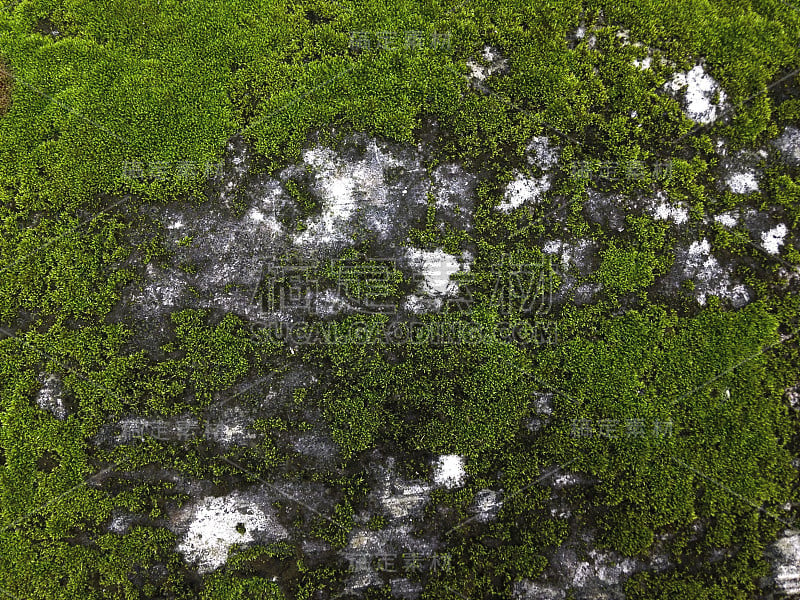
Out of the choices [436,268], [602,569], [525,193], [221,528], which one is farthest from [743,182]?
[221,528]

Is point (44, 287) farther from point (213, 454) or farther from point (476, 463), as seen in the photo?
point (476, 463)

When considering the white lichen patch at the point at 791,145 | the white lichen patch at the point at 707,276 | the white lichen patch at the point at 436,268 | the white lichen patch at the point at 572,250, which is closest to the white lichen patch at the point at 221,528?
the white lichen patch at the point at 436,268

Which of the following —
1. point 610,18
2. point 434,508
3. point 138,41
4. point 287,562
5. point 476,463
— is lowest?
point 287,562

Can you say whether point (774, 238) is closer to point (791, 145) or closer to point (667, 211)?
point (791, 145)

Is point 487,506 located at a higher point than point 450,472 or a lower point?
lower

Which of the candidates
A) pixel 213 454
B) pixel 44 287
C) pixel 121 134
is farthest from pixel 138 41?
pixel 213 454

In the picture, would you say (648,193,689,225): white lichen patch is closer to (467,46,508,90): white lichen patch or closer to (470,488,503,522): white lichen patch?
(467,46,508,90): white lichen patch

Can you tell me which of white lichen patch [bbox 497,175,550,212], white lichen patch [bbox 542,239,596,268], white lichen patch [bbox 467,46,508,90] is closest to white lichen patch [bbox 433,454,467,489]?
white lichen patch [bbox 542,239,596,268]
